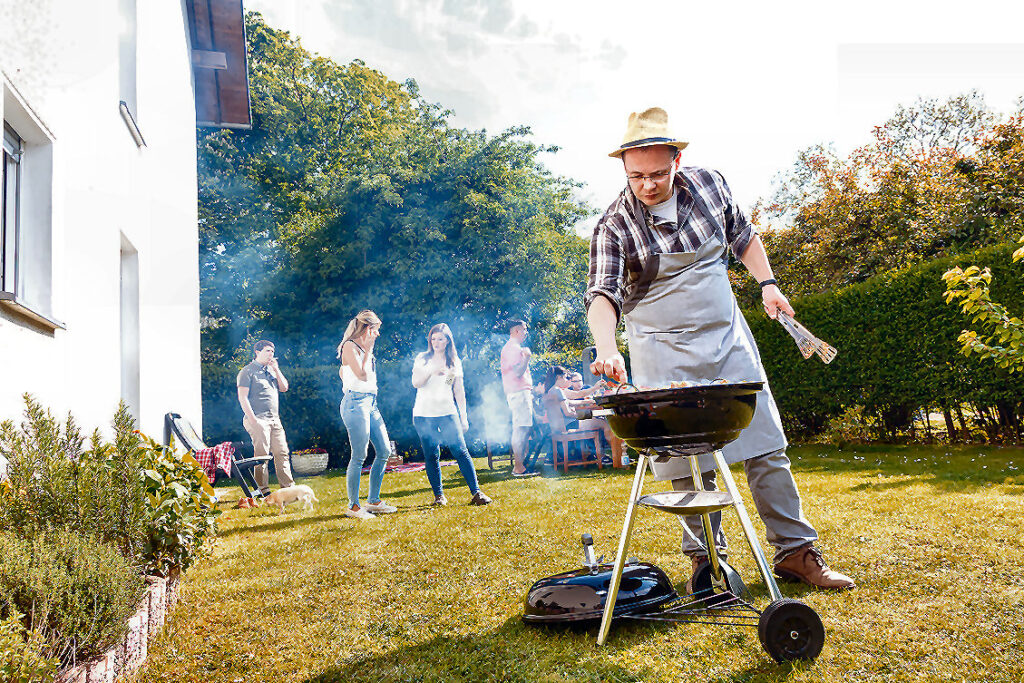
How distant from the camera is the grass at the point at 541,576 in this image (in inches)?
99.0

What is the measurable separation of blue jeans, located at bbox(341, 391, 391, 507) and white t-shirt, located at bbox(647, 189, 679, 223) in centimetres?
416

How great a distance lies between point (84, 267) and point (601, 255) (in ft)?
11.7

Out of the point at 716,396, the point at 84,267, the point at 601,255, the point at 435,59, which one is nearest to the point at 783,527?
the point at 716,396

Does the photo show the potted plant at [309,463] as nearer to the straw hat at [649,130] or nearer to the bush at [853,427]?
the bush at [853,427]

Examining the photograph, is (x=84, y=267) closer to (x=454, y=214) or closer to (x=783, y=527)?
(x=783, y=527)

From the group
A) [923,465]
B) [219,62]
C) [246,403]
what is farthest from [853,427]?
[219,62]

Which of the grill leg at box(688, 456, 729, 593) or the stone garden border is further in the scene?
the grill leg at box(688, 456, 729, 593)

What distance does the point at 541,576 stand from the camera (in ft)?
12.5

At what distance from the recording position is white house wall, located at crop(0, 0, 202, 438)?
379 cm

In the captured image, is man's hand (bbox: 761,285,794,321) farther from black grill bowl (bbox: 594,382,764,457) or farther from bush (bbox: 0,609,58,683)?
bush (bbox: 0,609,58,683)

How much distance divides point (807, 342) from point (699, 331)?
1.50 ft

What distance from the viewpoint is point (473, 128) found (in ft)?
64.1

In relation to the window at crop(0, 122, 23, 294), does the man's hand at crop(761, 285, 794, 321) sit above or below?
below

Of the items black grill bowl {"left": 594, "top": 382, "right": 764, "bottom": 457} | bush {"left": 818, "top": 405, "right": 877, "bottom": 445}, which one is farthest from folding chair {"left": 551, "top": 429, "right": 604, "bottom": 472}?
black grill bowl {"left": 594, "top": 382, "right": 764, "bottom": 457}
